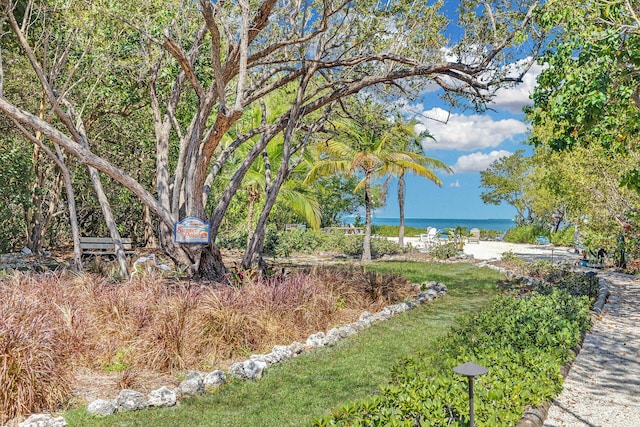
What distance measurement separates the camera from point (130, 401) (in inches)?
157

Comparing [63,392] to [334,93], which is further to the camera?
[334,93]

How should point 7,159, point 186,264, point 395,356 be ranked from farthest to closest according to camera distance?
point 7,159 < point 186,264 < point 395,356

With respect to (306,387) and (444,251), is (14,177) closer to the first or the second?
(306,387)

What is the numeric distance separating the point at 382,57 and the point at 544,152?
17.6 metres

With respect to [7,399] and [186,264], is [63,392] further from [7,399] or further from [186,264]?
[186,264]

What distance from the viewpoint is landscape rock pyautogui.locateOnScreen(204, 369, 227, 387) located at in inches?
179

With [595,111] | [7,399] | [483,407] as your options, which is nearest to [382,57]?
[595,111]

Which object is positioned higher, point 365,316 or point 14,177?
point 14,177

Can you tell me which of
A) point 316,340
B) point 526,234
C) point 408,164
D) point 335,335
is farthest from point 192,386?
point 526,234

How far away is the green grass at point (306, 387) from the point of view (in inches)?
151

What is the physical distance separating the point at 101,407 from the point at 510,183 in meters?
36.9

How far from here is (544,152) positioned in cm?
2295

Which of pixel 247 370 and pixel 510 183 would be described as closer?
pixel 247 370

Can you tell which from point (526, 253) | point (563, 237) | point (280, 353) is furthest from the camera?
point (563, 237)
